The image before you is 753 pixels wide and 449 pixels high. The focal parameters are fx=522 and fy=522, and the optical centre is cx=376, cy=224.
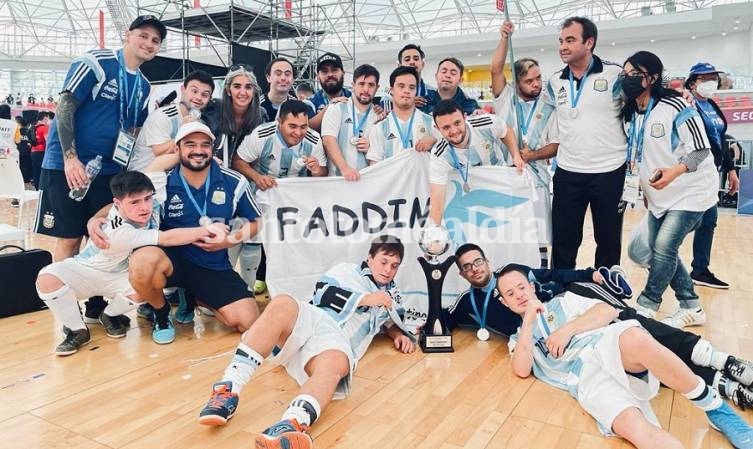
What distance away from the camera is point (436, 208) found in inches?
121

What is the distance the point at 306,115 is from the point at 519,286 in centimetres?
168

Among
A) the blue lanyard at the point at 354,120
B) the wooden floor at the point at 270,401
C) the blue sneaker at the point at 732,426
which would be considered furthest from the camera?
the blue lanyard at the point at 354,120

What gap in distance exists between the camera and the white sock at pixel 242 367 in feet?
6.48

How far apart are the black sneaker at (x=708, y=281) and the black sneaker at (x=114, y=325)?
424 centimetres

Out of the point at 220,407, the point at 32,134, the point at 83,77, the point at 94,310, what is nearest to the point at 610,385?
the point at 220,407

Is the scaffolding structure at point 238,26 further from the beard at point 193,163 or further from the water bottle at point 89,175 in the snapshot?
the beard at point 193,163

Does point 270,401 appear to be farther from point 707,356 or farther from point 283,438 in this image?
point 707,356

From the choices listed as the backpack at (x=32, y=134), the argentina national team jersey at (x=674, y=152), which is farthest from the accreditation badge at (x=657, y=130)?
the backpack at (x=32, y=134)

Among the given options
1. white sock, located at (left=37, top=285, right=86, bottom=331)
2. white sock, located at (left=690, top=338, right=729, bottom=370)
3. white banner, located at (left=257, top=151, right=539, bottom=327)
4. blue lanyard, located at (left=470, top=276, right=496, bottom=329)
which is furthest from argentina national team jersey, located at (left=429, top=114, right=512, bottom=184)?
white sock, located at (left=37, top=285, right=86, bottom=331)

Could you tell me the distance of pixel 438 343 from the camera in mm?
2768

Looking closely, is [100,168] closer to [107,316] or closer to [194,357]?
[107,316]

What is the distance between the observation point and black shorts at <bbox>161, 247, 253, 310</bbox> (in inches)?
115

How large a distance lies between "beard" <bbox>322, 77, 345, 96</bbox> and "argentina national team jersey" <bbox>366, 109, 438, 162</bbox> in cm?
72

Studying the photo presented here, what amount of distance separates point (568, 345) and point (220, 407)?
4.75 feet
